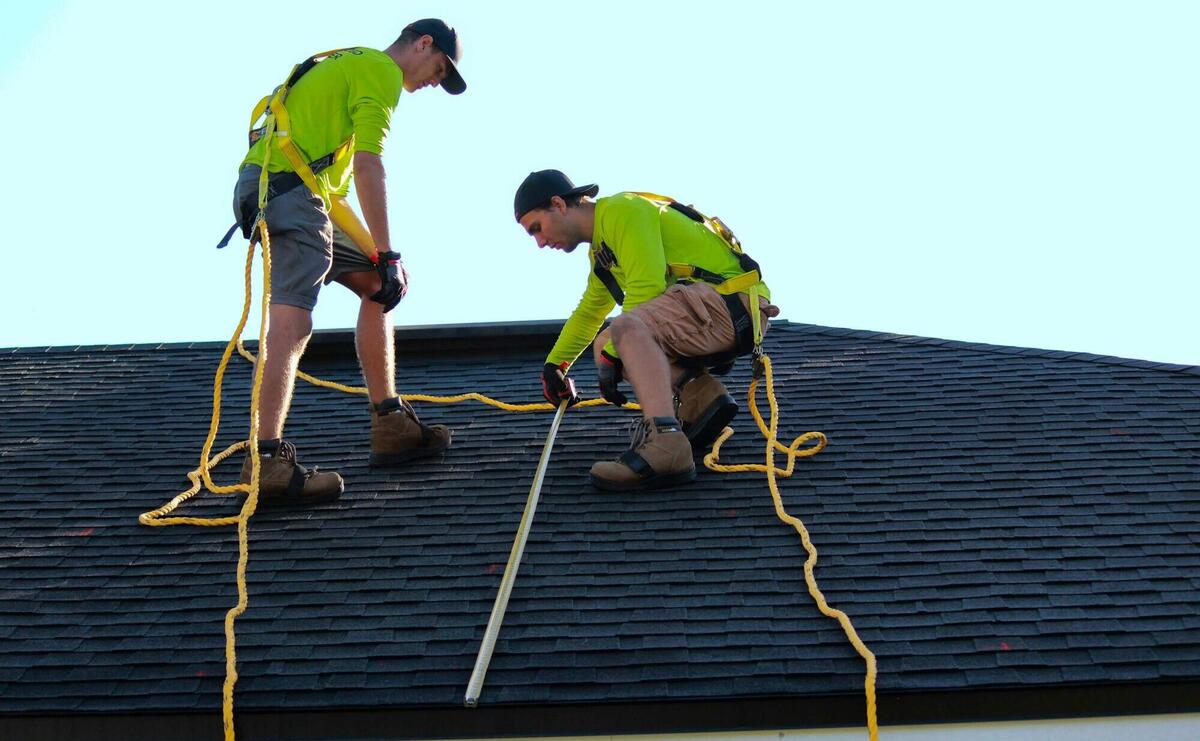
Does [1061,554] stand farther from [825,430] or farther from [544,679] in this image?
[544,679]

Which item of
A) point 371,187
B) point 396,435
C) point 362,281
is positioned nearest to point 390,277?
point 371,187

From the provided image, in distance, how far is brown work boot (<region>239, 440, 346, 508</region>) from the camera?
545 centimetres

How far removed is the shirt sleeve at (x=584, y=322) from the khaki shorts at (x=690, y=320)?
1.35ft

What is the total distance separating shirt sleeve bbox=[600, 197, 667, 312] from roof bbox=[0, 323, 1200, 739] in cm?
84

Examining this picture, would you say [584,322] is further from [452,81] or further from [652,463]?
[452,81]

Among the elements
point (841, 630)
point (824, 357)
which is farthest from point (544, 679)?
point (824, 357)

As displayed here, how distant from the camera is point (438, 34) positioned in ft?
19.0

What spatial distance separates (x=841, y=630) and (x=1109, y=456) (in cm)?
197

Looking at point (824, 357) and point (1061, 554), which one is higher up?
point (824, 357)

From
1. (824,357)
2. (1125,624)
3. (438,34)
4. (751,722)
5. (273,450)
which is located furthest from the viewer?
(824,357)

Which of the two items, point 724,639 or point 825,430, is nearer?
point 724,639

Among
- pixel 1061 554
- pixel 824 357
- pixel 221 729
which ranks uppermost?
pixel 824 357

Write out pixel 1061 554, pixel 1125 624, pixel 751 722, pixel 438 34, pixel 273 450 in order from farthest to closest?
1. pixel 438 34
2. pixel 273 450
3. pixel 1061 554
4. pixel 1125 624
5. pixel 751 722

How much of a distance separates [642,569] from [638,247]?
142 centimetres
